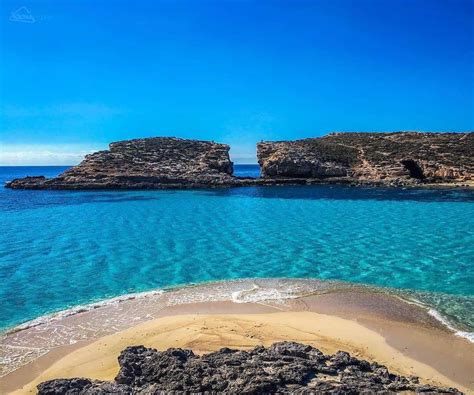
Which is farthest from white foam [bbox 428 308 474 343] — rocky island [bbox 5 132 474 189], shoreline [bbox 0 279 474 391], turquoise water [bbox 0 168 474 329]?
rocky island [bbox 5 132 474 189]

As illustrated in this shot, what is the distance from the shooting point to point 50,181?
69.9 metres

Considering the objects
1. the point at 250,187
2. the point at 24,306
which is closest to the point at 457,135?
the point at 250,187

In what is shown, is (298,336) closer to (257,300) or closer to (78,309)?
(257,300)

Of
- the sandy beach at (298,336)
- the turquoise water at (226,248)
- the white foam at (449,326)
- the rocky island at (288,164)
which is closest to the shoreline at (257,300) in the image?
the white foam at (449,326)

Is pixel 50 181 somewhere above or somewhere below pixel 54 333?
above

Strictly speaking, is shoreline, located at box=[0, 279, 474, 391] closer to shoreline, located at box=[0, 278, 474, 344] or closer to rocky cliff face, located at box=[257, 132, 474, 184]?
shoreline, located at box=[0, 278, 474, 344]

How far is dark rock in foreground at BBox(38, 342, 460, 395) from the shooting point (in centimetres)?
685

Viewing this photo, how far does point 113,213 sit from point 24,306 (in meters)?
25.1

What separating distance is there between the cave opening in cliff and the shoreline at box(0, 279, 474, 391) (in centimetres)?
6009

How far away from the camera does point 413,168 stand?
71.0 meters

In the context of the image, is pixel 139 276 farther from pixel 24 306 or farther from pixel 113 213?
pixel 113 213

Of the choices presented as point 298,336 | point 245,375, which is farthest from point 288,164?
point 245,375

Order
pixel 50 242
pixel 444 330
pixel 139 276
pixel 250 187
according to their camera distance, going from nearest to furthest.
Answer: pixel 444 330 → pixel 139 276 → pixel 50 242 → pixel 250 187

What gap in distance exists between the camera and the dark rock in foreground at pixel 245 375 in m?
6.85
